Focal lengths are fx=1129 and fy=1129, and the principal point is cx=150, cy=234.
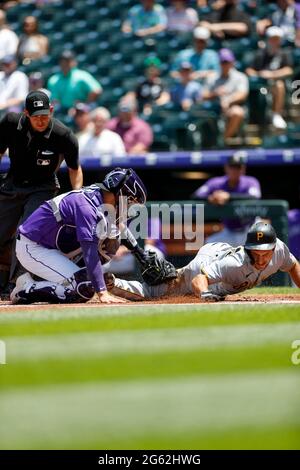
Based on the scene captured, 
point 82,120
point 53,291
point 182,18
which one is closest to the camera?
point 53,291

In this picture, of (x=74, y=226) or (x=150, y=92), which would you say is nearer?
(x=74, y=226)

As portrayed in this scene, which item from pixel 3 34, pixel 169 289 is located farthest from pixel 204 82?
pixel 169 289

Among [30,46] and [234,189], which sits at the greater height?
[30,46]

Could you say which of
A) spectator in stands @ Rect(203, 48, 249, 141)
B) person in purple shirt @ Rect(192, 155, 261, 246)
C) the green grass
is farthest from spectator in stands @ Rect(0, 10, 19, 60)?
the green grass

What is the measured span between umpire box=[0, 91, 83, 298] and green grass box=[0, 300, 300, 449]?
72.1 inches

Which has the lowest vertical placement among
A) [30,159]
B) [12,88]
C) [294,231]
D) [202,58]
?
[30,159]

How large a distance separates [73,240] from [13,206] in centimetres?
86

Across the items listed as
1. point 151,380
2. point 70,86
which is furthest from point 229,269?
point 70,86

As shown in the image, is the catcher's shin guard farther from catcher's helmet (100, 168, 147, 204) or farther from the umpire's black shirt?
the umpire's black shirt

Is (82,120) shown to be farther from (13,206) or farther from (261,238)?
(261,238)

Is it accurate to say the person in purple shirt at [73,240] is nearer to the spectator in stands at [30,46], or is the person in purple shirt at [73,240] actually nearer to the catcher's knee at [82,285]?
the catcher's knee at [82,285]

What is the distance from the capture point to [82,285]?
924cm

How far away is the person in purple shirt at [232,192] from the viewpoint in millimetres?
12812

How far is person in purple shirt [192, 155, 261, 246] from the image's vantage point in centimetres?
1281
